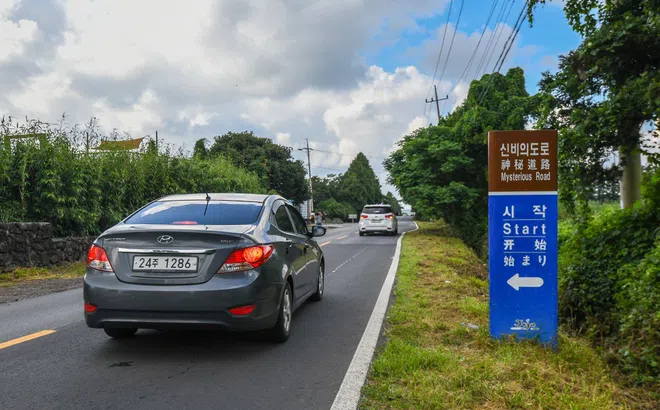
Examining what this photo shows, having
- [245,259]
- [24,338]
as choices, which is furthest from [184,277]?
[24,338]

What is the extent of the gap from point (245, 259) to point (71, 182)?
10.8 meters

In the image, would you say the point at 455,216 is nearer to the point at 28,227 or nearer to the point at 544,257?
the point at 28,227

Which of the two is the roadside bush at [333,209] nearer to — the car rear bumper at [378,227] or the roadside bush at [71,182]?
the car rear bumper at [378,227]

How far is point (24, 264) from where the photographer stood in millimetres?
12297

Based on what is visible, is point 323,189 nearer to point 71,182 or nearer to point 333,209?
point 333,209

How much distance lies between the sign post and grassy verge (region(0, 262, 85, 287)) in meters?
9.66

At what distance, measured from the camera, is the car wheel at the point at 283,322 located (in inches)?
217

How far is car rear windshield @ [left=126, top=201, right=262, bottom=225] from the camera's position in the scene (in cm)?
544

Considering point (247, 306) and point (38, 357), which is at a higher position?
point (247, 306)

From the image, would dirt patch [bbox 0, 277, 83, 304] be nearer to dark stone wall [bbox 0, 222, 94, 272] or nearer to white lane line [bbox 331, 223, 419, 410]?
dark stone wall [bbox 0, 222, 94, 272]

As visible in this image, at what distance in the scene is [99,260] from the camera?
506 cm

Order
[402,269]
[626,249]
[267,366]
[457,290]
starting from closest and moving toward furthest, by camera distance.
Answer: [267,366], [626,249], [457,290], [402,269]

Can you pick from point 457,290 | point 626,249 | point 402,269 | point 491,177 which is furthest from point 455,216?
point 491,177

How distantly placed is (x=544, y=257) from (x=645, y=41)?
145 inches
